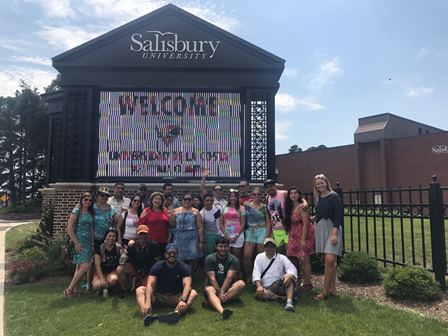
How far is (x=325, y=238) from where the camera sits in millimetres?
6117

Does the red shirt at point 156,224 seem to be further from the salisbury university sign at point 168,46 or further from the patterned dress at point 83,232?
the salisbury university sign at point 168,46

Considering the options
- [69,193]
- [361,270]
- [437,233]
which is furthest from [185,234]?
[69,193]

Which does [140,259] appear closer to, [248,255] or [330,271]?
[248,255]

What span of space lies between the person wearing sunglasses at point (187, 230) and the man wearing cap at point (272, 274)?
126 cm

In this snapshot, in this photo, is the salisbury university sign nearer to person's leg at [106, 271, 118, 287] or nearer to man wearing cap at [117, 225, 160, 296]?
man wearing cap at [117, 225, 160, 296]

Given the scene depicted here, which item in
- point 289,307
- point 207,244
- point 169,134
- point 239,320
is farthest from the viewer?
point 169,134

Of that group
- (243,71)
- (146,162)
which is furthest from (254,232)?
(243,71)

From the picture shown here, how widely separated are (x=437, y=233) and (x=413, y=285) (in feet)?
3.39

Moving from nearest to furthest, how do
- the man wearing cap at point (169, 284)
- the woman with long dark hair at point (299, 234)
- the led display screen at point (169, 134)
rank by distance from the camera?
the man wearing cap at point (169, 284), the woman with long dark hair at point (299, 234), the led display screen at point (169, 134)

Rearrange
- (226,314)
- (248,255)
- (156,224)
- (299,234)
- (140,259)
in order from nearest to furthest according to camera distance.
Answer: (226,314) < (140,259) < (299,234) < (156,224) < (248,255)

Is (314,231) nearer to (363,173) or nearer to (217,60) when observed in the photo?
(217,60)

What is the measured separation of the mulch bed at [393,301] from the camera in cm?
541

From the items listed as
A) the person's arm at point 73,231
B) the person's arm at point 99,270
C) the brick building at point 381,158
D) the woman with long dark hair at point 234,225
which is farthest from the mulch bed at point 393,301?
the brick building at point 381,158

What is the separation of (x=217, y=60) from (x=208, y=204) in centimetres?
516
